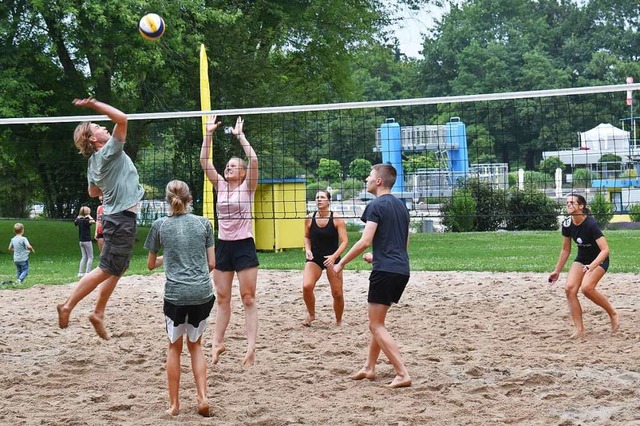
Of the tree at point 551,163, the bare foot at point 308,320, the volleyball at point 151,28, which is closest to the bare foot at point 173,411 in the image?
the bare foot at point 308,320

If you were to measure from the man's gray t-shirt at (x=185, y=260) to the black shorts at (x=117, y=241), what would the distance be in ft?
3.66

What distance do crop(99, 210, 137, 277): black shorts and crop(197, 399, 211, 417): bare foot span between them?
153cm

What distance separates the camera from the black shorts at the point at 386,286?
22.4ft

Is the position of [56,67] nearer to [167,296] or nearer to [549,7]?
[167,296]

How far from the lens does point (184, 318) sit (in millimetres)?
6004

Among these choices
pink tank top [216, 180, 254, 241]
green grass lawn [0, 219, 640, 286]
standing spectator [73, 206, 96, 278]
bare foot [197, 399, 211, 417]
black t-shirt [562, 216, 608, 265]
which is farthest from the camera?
standing spectator [73, 206, 96, 278]

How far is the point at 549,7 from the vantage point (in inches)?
2936

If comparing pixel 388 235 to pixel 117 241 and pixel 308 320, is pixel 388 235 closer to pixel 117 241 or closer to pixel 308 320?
pixel 117 241

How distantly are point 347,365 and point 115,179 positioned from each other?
2.52m

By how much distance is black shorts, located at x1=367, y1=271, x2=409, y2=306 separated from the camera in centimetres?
684

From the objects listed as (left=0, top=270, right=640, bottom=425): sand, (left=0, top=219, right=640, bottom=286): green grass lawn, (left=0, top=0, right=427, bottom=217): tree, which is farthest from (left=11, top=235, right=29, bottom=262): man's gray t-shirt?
(left=0, top=0, right=427, bottom=217): tree

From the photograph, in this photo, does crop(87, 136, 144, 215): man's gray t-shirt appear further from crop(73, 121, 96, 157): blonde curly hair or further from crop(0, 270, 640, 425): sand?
crop(0, 270, 640, 425): sand

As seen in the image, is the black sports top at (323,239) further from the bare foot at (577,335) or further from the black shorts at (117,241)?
the black shorts at (117,241)

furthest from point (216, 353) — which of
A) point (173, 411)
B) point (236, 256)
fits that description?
point (173, 411)
